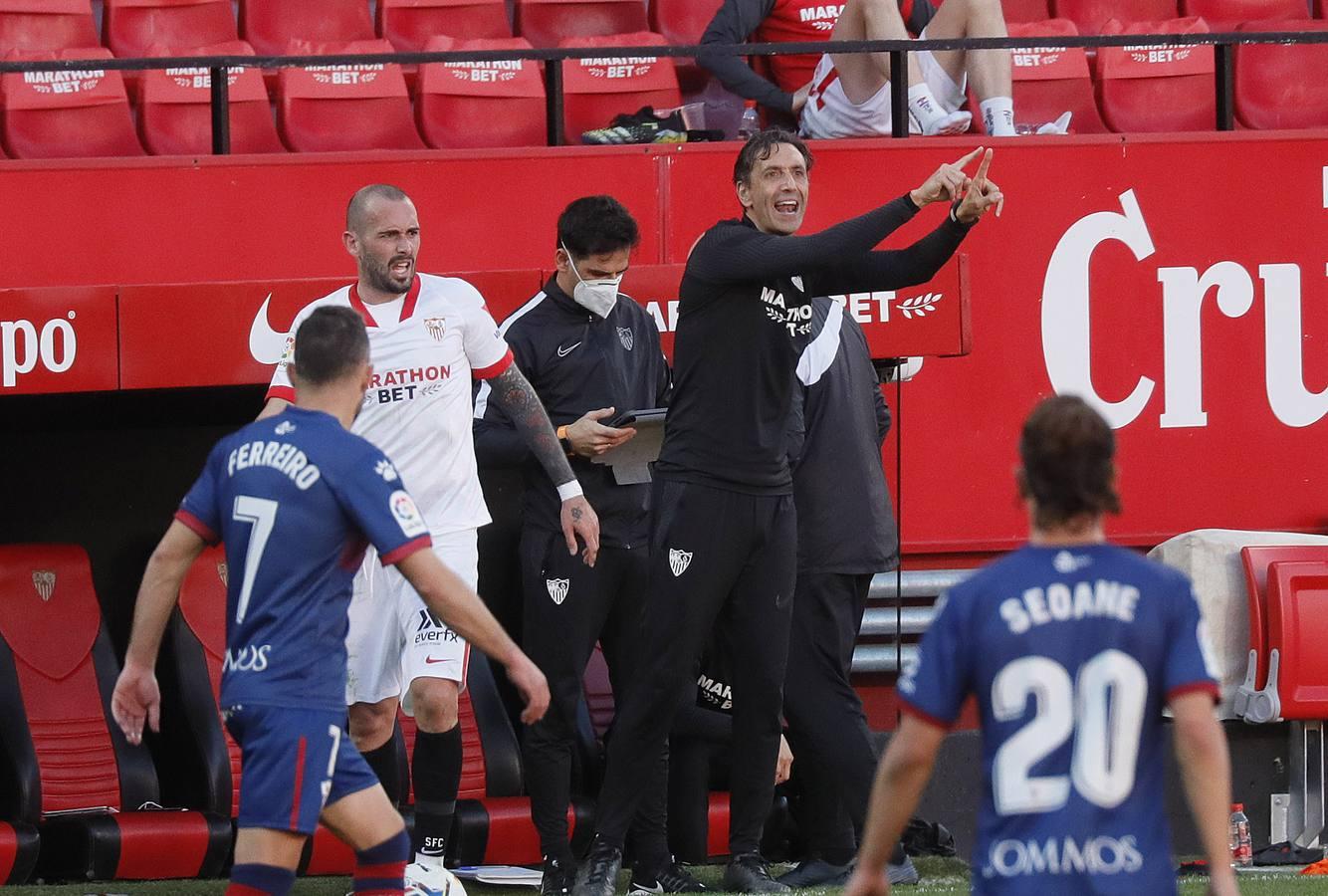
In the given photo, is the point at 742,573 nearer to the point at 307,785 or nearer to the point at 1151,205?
the point at 307,785

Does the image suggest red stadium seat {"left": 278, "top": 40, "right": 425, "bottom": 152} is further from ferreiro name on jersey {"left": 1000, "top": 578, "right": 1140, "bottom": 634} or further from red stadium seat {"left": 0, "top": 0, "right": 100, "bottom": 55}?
ferreiro name on jersey {"left": 1000, "top": 578, "right": 1140, "bottom": 634}

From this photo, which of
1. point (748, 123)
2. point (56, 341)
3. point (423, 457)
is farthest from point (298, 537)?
point (748, 123)

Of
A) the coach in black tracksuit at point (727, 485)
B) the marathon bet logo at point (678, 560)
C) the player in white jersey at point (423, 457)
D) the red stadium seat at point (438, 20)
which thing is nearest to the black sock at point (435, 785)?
the player in white jersey at point (423, 457)

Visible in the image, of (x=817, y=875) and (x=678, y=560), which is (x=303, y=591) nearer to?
(x=678, y=560)

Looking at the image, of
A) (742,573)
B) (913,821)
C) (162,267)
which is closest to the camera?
(742,573)

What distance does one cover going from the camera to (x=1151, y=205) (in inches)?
330

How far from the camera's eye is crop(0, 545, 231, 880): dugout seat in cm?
700

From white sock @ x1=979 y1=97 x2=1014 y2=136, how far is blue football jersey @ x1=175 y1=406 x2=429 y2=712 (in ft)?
15.1

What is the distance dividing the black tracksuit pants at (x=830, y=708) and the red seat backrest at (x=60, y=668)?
262 cm

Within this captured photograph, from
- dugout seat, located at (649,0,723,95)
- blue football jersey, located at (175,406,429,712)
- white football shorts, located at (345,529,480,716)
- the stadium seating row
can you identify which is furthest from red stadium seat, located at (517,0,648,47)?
blue football jersey, located at (175,406,429,712)

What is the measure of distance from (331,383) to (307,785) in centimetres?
88

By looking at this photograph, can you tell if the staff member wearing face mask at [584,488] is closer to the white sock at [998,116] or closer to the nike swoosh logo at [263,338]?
the nike swoosh logo at [263,338]

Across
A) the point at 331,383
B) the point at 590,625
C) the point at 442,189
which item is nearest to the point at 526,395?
the point at 590,625

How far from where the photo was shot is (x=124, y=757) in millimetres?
7414
